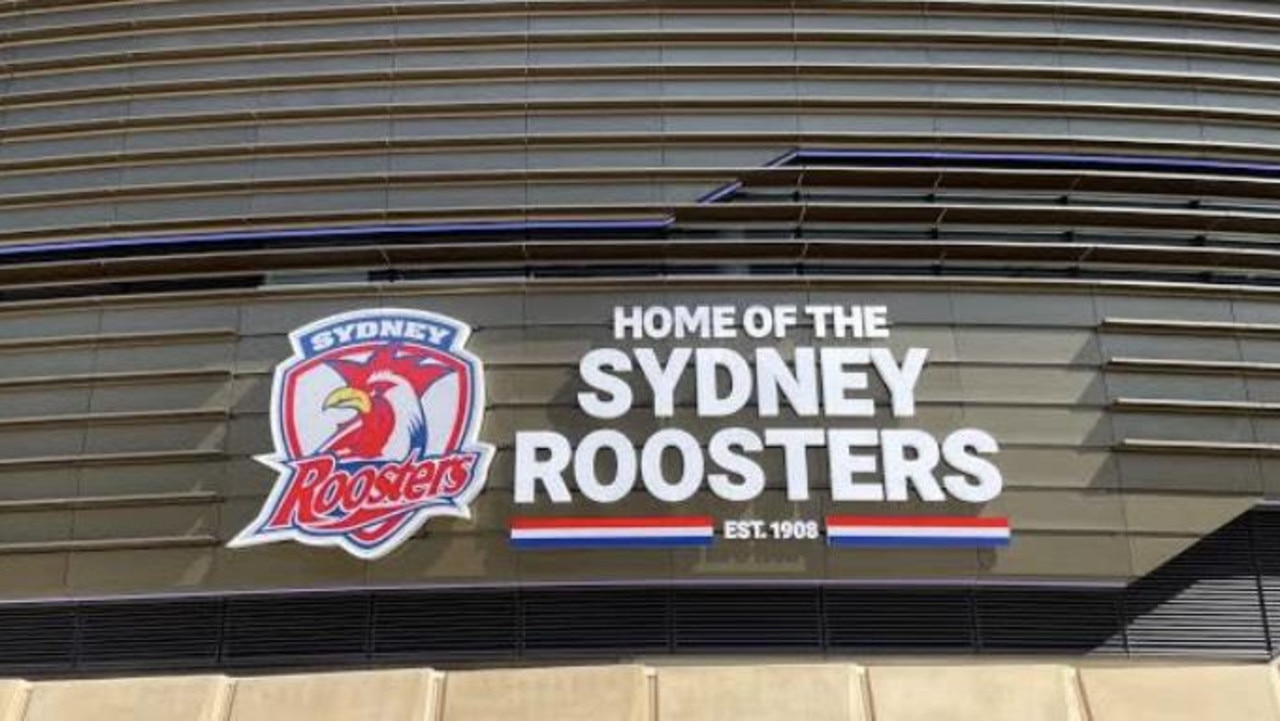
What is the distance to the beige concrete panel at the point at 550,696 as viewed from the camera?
493 inches

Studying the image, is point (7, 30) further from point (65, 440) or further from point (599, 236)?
point (599, 236)

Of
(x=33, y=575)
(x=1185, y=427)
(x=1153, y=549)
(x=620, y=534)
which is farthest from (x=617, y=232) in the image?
(x=33, y=575)

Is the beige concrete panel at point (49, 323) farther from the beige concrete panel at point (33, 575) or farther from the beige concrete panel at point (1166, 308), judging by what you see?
the beige concrete panel at point (1166, 308)

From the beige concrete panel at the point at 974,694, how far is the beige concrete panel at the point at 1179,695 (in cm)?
34

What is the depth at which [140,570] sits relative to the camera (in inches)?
672

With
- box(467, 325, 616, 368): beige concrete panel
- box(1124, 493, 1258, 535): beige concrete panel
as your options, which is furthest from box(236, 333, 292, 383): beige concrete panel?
box(1124, 493, 1258, 535): beige concrete panel

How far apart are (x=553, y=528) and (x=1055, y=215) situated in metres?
9.31

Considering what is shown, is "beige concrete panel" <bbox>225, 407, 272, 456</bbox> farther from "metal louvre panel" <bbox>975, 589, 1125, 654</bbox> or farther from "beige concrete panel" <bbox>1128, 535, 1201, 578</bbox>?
"beige concrete panel" <bbox>1128, 535, 1201, 578</bbox>

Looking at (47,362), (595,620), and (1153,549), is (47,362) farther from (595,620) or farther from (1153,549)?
(1153,549)

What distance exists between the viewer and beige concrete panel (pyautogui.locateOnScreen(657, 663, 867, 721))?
12398 millimetres

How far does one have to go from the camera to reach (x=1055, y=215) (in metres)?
19.0

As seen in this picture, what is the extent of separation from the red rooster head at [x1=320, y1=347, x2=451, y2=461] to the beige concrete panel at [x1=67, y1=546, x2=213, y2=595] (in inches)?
93.2

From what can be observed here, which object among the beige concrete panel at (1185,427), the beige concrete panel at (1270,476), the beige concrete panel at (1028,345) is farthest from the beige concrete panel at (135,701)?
the beige concrete panel at (1270,476)

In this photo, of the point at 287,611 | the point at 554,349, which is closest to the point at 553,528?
the point at 554,349
